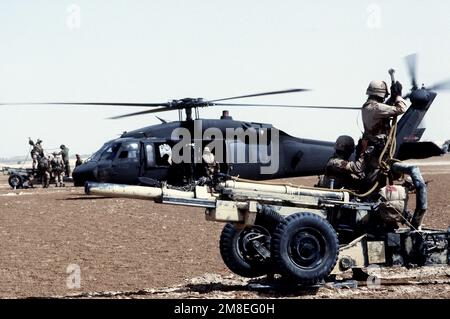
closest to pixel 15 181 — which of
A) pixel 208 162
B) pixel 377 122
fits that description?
pixel 208 162

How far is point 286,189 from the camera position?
874cm

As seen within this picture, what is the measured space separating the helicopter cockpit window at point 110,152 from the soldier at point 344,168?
15080 millimetres

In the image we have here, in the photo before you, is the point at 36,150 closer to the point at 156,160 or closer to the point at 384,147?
the point at 156,160

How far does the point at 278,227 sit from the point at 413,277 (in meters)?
2.67

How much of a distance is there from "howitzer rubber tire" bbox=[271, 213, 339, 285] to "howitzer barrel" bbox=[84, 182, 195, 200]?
1195 millimetres

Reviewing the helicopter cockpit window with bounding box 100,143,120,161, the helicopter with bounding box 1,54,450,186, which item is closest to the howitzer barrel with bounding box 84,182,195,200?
the helicopter with bounding box 1,54,450,186

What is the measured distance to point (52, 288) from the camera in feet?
31.8

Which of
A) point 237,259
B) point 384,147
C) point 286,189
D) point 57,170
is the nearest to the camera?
point 286,189

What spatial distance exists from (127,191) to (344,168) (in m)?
2.87

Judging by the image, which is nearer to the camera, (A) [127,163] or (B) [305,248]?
(B) [305,248]

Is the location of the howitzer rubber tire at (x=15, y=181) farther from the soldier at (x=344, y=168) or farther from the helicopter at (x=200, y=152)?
the soldier at (x=344, y=168)

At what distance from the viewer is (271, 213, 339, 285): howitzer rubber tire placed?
817cm
